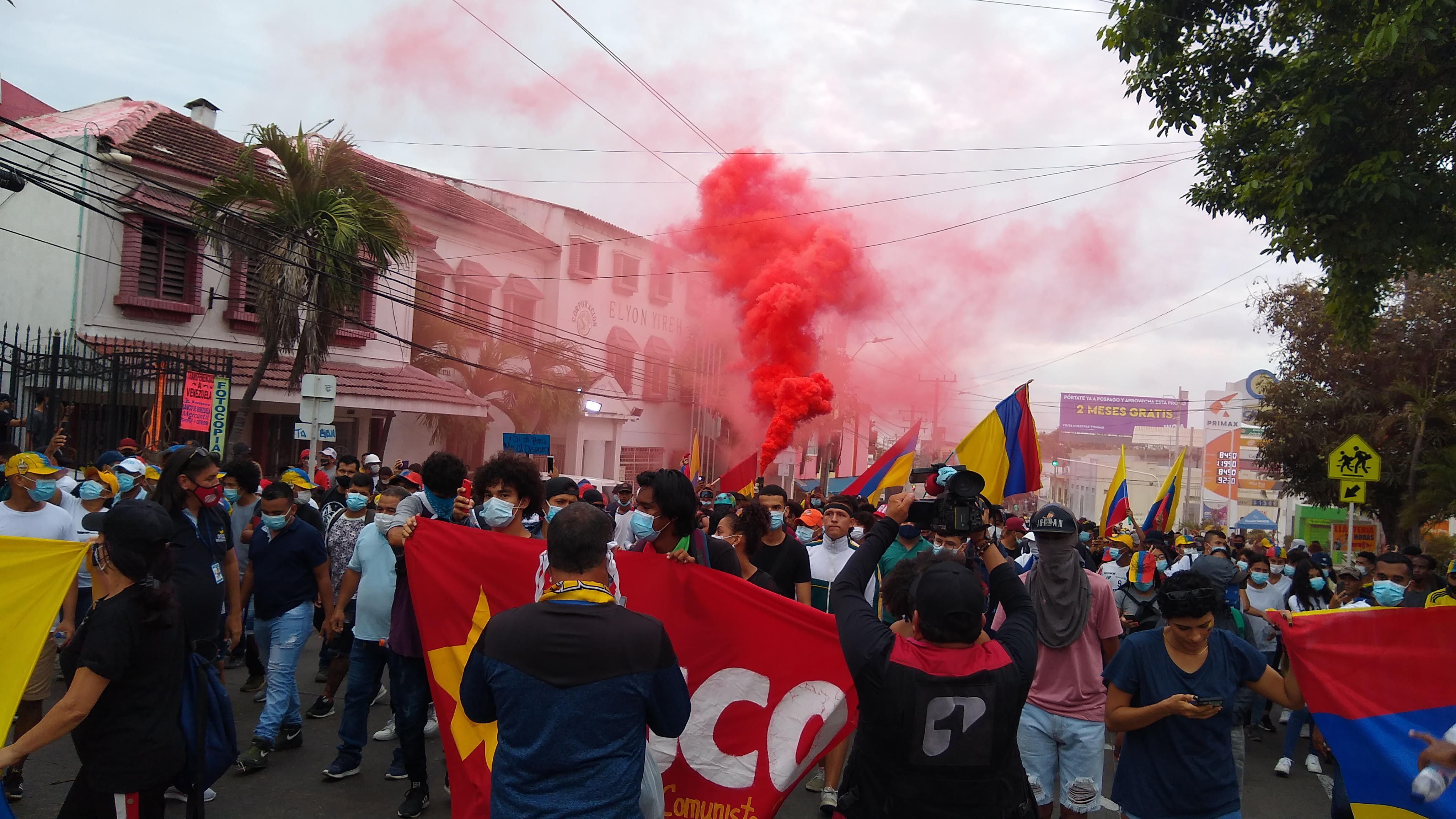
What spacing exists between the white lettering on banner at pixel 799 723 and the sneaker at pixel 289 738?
12.8 feet

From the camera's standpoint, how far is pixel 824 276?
33875 millimetres

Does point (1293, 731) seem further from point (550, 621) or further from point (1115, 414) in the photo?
point (1115, 414)

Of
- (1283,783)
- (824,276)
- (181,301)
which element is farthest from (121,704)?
(824,276)

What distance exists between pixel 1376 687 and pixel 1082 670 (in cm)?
129

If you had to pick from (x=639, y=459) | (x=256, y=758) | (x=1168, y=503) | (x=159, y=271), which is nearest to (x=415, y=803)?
(x=256, y=758)

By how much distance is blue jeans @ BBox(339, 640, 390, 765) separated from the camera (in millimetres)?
5922

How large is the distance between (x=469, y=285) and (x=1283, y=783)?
77.9 feet

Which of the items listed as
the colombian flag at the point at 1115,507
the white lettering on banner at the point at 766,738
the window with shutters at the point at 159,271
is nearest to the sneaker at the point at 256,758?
the white lettering on banner at the point at 766,738

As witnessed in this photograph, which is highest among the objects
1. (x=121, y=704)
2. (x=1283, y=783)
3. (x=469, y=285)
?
(x=469, y=285)

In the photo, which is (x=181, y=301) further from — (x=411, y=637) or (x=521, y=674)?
(x=521, y=674)

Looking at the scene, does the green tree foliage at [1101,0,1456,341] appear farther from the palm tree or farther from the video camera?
the palm tree

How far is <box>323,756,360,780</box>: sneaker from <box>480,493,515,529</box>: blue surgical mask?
1794mm

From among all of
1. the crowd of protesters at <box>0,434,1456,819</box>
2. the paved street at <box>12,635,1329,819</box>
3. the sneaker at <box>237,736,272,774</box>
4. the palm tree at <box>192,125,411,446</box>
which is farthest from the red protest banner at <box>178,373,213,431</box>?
the sneaker at <box>237,736,272,774</box>

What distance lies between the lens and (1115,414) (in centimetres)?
6869
